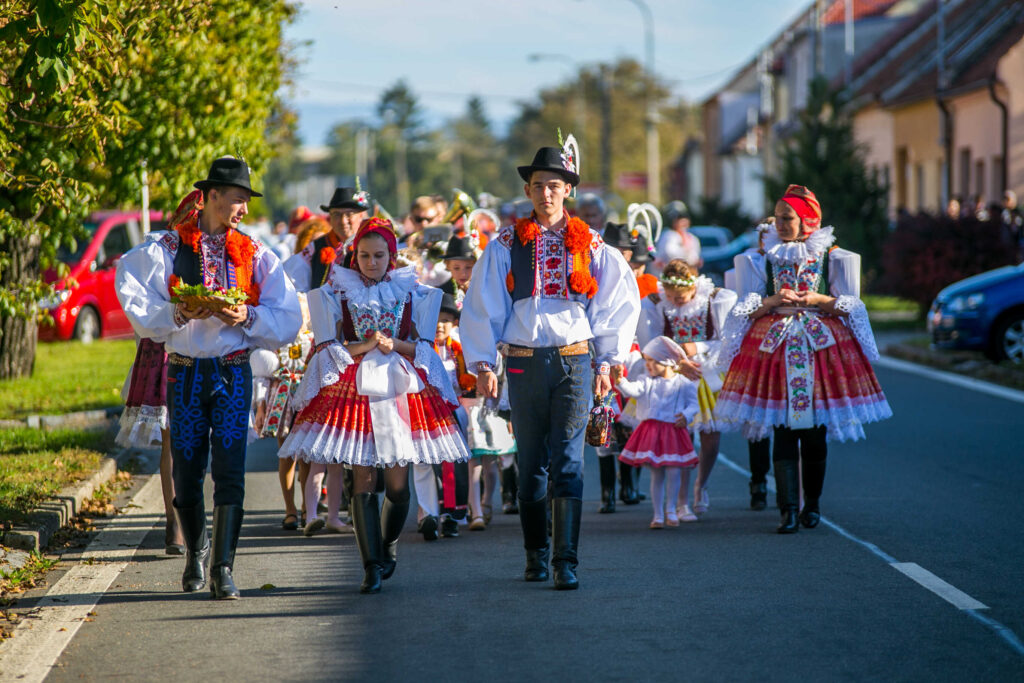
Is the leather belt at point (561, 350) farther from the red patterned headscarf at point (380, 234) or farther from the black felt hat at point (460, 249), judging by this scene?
the black felt hat at point (460, 249)

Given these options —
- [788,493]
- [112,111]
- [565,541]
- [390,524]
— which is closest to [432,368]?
[390,524]

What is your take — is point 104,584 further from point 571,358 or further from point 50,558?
point 571,358

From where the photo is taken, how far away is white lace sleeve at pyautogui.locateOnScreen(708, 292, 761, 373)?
9047 mm

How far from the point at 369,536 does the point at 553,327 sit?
135 cm

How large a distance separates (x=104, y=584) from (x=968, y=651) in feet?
13.8

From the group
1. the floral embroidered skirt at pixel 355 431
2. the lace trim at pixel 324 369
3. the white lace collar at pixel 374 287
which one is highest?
the white lace collar at pixel 374 287

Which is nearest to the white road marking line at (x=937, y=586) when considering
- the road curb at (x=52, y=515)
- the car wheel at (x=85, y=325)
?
the road curb at (x=52, y=515)

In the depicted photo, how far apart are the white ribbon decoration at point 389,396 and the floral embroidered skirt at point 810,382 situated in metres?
2.53

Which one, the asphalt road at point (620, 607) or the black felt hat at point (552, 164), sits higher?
the black felt hat at point (552, 164)

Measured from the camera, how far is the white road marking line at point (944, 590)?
6.18 meters

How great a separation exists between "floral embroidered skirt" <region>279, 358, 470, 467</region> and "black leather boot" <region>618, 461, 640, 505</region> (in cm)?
295

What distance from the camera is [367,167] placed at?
138000mm

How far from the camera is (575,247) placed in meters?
7.30

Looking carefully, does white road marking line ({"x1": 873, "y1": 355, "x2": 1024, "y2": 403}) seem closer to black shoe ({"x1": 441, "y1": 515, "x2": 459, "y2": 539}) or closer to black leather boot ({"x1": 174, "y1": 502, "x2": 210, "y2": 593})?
black shoe ({"x1": 441, "y1": 515, "x2": 459, "y2": 539})
